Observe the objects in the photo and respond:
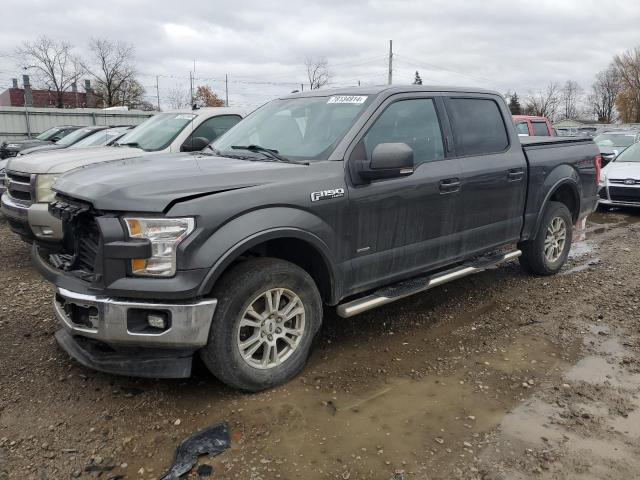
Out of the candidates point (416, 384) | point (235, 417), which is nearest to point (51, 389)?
point (235, 417)

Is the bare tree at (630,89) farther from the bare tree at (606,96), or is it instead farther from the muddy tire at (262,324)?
the muddy tire at (262,324)

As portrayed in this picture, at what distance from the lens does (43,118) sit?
26859mm

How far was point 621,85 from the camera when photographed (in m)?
93.3

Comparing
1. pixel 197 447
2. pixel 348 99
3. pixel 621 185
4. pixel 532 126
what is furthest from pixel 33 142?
pixel 197 447

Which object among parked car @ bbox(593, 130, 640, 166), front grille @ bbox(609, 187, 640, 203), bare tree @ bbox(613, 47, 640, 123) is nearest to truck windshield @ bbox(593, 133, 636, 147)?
parked car @ bbox(593, 130, 640, 166)

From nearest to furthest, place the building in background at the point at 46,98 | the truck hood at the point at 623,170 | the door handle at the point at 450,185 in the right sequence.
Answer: the door handle at the point at 450,185
the truck hood at the point at 623,170
the building in background at the point at 46,98

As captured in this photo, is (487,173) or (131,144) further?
(131,144)

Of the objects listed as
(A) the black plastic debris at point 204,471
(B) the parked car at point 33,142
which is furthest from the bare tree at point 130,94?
(A) the black plastic debris at point 204,471

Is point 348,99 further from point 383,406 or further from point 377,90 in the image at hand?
point 383,406

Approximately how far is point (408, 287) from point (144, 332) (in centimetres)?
206

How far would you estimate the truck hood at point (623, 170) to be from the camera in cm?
1038

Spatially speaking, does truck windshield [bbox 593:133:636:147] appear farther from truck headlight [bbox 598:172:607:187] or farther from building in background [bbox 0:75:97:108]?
building in background [bbox 0:75:97:108]

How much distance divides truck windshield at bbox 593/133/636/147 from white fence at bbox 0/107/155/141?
1927 centimetres

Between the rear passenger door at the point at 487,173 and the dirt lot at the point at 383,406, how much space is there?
2.53ft
